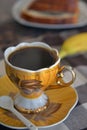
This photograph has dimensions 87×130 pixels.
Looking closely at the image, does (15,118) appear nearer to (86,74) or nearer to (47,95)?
(47,95)

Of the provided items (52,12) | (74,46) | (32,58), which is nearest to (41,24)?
(52,12)

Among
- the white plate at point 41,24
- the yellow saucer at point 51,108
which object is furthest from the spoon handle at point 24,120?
the white plate at point 41,24

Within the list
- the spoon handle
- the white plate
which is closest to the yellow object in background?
the white plate

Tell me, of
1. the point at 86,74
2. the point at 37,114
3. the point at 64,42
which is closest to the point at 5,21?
the point at 64,42

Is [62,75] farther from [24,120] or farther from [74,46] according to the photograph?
[74,46]

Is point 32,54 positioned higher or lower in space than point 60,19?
higher

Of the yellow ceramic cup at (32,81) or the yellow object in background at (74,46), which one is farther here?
the yellow object in background at (74,46)

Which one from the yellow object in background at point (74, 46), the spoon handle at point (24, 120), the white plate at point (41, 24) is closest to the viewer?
the spoon handle at point (24, 120)

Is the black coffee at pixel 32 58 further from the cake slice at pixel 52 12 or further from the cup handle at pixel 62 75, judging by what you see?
the cake slice at pixel 52 12
